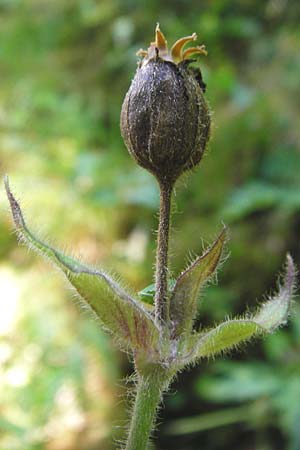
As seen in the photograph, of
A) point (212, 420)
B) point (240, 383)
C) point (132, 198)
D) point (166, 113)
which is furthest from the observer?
point (132, 198)

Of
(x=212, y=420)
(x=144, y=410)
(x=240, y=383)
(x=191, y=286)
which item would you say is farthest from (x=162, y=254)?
(x=212, y=420)

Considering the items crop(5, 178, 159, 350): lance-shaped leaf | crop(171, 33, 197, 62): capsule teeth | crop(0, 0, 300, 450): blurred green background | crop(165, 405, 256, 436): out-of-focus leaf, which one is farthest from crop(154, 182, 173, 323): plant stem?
crop(165, 405, 256, 436): out-of-focus leaf

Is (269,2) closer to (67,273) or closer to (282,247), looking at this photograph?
(282,247)

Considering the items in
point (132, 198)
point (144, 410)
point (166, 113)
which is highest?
point (132, 198)

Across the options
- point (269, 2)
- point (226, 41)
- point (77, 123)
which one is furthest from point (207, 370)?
point (269, 2)

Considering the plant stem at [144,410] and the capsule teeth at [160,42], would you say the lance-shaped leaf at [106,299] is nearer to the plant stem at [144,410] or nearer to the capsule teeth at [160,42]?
the plant stem at [144,410]

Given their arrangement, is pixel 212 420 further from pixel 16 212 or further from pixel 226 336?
pixel 16 212

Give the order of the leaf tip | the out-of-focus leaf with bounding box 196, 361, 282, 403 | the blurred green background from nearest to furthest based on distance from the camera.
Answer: the leaf tip
the out-of-focus leaf with bounding box 196, 361, 282, 403
the blurred green background

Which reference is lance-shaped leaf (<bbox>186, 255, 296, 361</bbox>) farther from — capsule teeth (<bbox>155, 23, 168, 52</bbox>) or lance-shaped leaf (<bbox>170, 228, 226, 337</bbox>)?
capsule teeth (<bbox>155, 23, 168, 52</bbox>)
